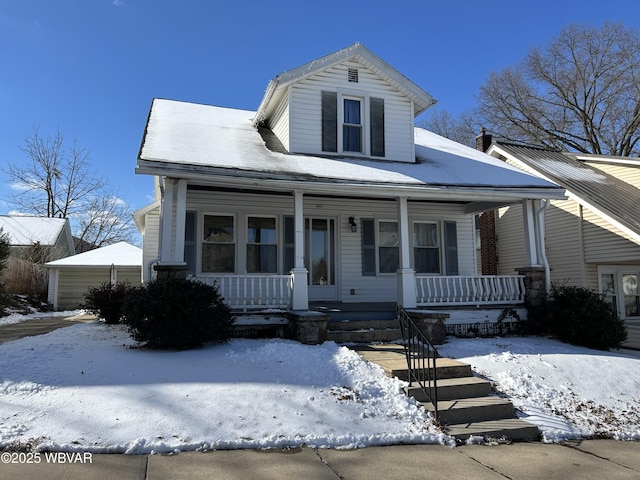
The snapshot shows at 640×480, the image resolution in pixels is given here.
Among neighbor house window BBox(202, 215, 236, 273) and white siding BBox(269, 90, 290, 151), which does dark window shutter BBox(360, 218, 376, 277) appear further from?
neighbor house window BBox(202, 215, 236, 273)

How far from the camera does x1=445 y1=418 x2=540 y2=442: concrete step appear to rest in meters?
5.03

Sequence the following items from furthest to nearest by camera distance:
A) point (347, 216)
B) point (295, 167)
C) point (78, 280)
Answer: point (78, 280), point (347, 216), point (295, 167)

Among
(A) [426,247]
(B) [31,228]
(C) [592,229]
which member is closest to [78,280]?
(B) [31,228]

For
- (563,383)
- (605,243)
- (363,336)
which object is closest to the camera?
(563,383)

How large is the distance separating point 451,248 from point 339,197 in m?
3.62

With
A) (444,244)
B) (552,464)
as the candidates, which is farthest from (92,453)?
(444,244)

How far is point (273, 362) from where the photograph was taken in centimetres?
647

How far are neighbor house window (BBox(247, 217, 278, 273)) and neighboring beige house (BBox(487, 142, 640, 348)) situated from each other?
8.15 m

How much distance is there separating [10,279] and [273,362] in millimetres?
20179

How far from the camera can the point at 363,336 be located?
8328 mm

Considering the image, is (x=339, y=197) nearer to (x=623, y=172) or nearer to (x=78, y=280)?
(x=623, y=172)

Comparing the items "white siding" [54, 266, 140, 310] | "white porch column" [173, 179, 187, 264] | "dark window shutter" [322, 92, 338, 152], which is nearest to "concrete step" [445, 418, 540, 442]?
"white porch column" [173, 179, 187, 264]

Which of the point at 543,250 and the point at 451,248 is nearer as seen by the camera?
the point at 543,250

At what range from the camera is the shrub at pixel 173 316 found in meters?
6.98
